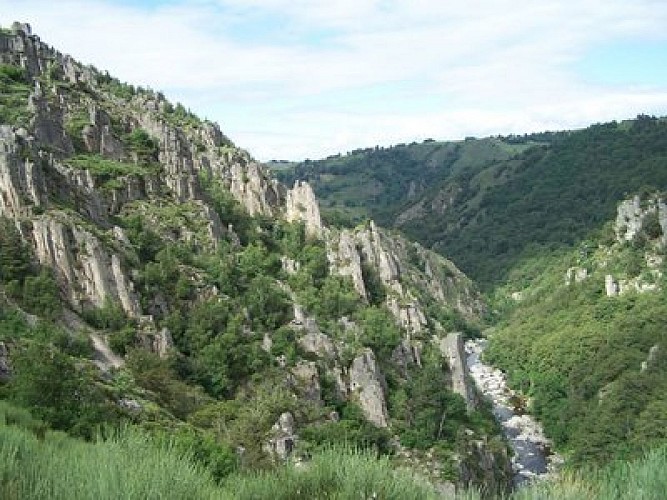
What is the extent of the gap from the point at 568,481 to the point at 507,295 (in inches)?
7503

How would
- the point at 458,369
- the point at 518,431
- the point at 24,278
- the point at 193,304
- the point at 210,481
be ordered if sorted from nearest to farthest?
the point at 210,481 < the point at 24,278 < the point at 193,304 < the point at 458,369 < the point at 518,431

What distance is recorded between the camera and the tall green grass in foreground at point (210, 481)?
8.53 metres

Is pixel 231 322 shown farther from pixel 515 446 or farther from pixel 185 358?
pixel 515 446

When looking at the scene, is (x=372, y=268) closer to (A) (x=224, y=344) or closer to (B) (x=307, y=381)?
(B) (x=307, y=381)

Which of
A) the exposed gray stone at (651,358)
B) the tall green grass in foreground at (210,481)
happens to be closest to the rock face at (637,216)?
the exposed gray stone at (651,358)

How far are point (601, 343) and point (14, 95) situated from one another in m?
82.2

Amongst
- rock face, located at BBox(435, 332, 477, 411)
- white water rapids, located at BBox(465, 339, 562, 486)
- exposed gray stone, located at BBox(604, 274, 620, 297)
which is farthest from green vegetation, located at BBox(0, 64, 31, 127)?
exposed gray stone, located at BBox(604, 274, 620, 297)

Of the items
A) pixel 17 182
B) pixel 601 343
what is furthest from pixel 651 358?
pixel 17 182

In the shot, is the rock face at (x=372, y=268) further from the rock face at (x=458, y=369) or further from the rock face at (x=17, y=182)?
the rock face at (x=17, y=182)

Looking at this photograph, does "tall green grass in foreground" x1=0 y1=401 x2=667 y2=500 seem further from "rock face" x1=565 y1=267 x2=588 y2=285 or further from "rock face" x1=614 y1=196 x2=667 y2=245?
"rock face" x1=565 y1=267 x2=588 y2=285

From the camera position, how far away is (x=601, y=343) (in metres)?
108

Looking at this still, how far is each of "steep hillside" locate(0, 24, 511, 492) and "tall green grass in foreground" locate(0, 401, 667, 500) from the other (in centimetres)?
972

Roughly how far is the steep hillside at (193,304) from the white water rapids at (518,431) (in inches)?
347

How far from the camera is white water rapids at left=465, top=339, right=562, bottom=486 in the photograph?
82.0 meters
